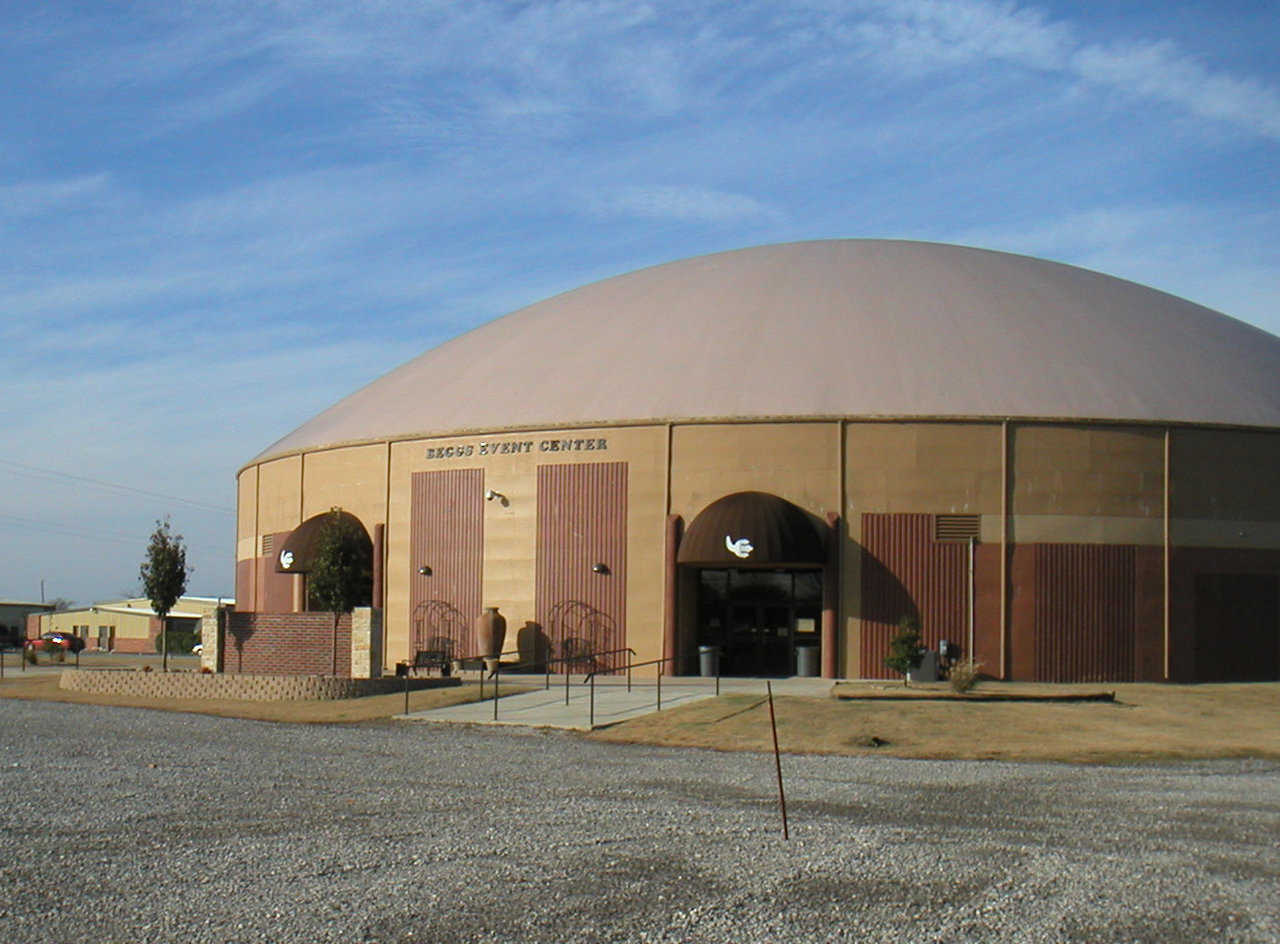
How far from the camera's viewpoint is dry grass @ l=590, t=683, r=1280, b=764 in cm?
2166

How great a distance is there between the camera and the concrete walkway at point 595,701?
26.0 meters

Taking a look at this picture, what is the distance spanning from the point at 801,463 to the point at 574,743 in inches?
539

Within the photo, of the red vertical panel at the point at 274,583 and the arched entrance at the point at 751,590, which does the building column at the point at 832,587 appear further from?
the red vertical panel at the point at 274,583

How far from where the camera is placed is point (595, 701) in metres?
28.7

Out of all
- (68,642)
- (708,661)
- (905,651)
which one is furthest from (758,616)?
(68,642)

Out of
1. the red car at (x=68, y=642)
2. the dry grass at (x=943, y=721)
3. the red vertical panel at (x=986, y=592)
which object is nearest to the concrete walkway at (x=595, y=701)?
the dry grass at (x=943, y=721)

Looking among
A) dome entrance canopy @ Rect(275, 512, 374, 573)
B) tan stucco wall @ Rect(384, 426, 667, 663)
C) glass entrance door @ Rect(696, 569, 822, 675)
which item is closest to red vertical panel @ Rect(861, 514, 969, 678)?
glass entrance door @ Rect(696, 569, 822, 675)

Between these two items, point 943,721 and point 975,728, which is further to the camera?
point 943,721

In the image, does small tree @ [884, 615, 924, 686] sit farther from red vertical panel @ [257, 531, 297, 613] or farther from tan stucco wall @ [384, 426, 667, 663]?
red vertical panel @ [257, 531, 297, 613]

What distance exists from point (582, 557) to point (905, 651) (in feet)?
30.1

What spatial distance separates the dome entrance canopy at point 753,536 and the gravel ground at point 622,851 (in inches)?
544

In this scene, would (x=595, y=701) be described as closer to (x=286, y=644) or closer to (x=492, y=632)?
(x=492, y=632)

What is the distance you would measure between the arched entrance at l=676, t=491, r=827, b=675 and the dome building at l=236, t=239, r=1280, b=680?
69 mm

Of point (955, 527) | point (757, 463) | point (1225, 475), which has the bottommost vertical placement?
point (955, 527)
